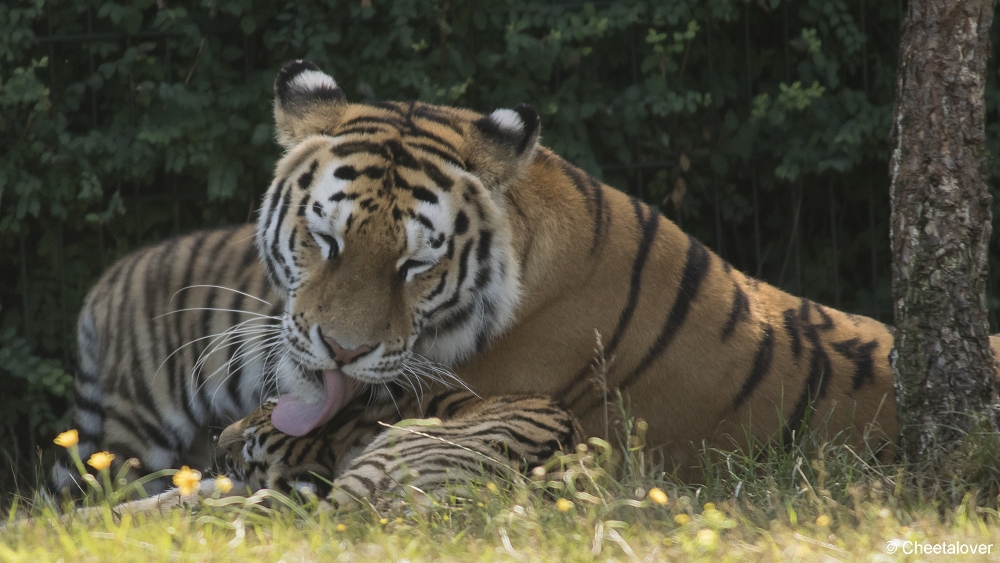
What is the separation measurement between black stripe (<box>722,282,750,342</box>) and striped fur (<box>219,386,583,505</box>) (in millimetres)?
606

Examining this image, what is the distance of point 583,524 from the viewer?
2418mm

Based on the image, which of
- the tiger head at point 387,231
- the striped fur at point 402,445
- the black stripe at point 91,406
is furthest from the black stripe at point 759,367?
the black stripe at point 91,406

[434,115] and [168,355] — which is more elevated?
[434,115]

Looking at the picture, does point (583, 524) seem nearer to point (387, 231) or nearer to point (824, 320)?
point (387, 231)

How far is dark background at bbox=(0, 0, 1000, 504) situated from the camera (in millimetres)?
4746

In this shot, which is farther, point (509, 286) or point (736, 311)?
point (736, 311)

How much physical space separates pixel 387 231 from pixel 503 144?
44 centimetres

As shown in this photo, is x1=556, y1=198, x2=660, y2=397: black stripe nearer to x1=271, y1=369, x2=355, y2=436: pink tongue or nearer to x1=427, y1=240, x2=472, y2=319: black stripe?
Answer: x1=427, y1=240, x2=472, y2=319: black stripe

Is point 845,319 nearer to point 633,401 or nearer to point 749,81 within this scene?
point 633,401

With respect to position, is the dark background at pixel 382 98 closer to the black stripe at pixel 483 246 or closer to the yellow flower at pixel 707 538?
the black stripe at pixel 483 246

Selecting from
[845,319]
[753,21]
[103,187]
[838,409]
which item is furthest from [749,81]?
[103,187]

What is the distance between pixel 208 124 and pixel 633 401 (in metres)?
2.42

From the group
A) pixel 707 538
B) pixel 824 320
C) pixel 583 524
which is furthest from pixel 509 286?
pixel 707 538

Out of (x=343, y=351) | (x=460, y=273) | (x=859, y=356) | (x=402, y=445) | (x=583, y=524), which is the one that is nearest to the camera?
(x=583, y=524)
